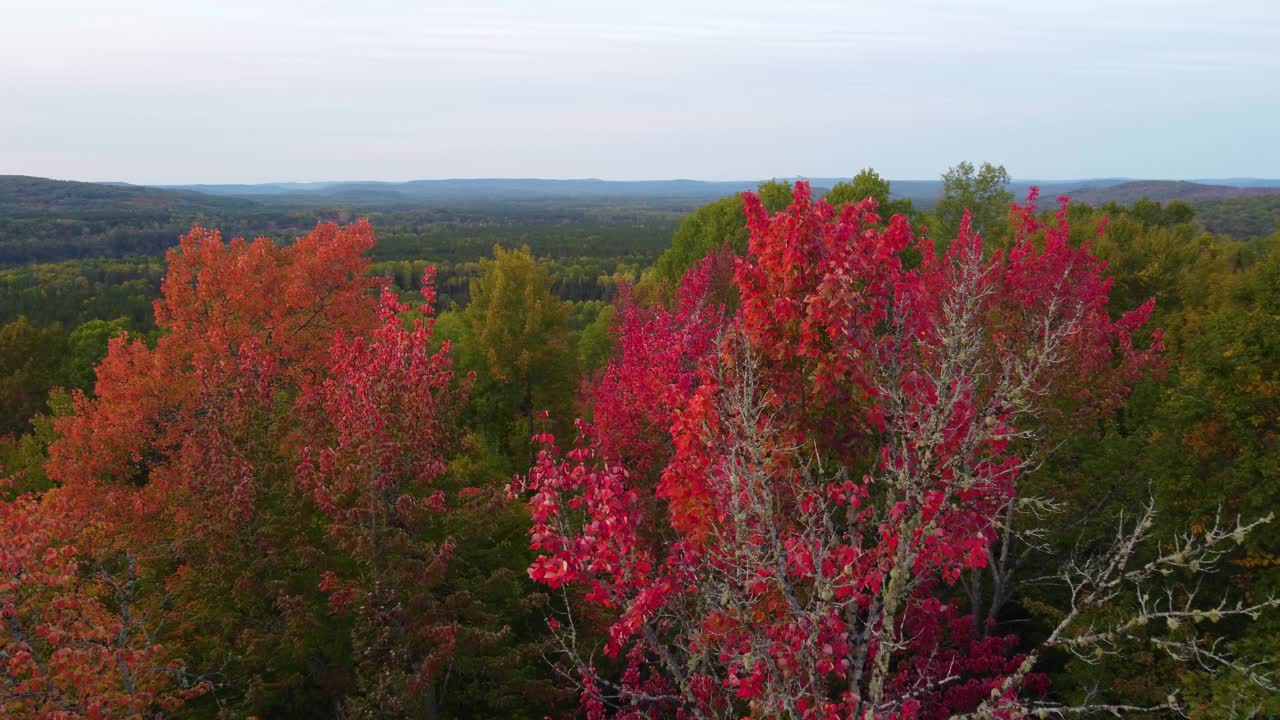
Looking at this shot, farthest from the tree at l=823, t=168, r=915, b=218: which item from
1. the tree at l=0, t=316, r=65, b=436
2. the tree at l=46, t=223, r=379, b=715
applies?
the tree at l=0, t=316, r=65, b=436

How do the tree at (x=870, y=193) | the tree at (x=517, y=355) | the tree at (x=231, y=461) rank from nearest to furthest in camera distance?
the tree at (x=231, y=461)
the tree at (x=517, y=355)
the tree at (x=870, y=193)

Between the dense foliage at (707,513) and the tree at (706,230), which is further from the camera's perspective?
the tree at (706,230)

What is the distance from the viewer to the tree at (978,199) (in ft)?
142

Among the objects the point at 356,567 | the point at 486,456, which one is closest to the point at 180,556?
the point at 356,567

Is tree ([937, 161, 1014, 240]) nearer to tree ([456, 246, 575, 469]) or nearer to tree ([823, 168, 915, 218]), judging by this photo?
tree ([823, 168, 915, 218])

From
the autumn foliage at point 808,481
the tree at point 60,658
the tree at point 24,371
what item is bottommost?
the tree at point 24,371

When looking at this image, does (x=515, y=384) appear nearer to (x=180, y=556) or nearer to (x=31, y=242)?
(x=180, y=556)

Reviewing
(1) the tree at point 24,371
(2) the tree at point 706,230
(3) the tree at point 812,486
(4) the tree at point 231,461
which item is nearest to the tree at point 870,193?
(2) the tree at point 706,230

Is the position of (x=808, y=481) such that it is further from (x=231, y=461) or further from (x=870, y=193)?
(x=870, y=193)

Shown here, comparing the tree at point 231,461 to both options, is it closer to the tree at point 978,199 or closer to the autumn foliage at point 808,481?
the autumn foliage at point 808,481

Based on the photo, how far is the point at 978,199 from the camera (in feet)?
144

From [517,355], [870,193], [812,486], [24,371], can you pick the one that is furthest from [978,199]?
[24,371]

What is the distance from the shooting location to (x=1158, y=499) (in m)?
13.7

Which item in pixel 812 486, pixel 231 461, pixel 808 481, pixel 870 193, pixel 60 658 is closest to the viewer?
pixel 808 481
